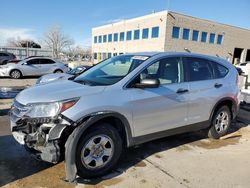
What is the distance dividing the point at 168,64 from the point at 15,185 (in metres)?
2.93

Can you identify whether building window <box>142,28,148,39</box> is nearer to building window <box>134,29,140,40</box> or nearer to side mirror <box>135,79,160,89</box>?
building window <box>134,29,140,40</box>

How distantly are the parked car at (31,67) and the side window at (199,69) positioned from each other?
545 inches

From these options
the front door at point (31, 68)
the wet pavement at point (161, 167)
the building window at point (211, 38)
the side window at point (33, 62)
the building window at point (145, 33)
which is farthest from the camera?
the building window at point (211, 38)

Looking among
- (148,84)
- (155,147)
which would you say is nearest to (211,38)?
(155,147)

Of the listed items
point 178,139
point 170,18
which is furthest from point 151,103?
point 170,18

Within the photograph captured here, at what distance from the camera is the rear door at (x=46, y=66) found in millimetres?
16875

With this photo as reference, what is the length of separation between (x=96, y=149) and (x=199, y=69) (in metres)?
2.52

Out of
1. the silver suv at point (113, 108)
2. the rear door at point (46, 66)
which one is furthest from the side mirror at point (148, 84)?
the rear door at point (46, 66)

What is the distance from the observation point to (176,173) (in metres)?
3.73

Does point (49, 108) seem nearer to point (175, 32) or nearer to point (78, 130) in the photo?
point (78, 130)

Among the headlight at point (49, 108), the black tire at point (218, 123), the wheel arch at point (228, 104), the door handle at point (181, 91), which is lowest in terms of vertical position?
the black tire at point (218, 123)

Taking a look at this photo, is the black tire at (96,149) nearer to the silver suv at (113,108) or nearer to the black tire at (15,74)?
the silver suv at (113,108)

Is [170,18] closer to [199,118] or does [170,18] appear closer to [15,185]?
[199,118]

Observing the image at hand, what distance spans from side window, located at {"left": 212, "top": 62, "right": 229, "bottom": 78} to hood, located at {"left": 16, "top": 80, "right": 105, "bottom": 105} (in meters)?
2.64
